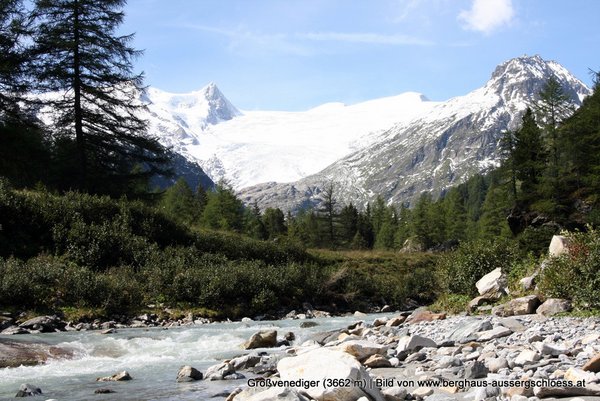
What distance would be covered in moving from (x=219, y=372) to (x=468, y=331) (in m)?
6.14

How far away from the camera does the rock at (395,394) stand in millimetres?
7660

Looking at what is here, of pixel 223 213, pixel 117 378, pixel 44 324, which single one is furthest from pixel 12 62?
pixel 223 213

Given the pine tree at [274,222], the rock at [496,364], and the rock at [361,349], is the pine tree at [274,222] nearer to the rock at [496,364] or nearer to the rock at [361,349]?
the rock at [361,349]

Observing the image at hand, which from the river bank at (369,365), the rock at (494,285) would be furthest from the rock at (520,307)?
the rock at (494,285)

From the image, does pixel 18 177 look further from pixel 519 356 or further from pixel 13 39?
pixel 519 356

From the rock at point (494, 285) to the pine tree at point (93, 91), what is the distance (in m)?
26.6

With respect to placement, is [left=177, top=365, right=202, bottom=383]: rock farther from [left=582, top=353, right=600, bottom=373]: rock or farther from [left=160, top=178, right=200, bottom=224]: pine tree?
[left=160, top=178, right=200, bottom=224]: pine tree

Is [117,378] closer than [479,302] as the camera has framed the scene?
Yes

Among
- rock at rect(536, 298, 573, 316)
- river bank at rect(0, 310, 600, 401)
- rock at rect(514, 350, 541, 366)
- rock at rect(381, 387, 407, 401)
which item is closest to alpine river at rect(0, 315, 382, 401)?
river bank at rect(0, 310, 600, 401)

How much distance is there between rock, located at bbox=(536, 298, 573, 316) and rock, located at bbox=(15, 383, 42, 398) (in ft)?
44.1

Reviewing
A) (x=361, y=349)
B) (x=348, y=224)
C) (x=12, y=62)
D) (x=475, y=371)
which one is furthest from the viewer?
(x=348, y=224)

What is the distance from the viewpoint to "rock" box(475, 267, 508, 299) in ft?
66.7

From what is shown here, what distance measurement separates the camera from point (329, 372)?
7.81 m

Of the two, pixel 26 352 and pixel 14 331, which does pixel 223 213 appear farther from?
pixel 26 352
